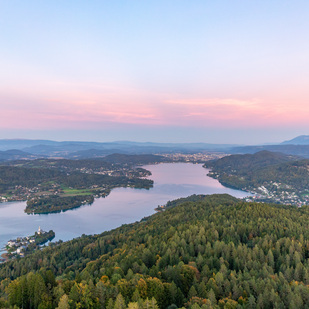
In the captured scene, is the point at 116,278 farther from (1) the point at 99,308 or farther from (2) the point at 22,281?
(2) the point at 22,281

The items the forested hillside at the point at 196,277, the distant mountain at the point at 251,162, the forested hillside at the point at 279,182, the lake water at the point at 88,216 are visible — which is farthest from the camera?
the distant mountain at the point at 251,162

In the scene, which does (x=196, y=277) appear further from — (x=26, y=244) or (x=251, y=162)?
(x=251, y=162)

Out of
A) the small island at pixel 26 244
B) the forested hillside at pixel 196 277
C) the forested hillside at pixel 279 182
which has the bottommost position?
the small island at pixel 26 244

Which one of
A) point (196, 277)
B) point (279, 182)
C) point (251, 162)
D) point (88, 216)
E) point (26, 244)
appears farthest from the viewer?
point (251, 162)

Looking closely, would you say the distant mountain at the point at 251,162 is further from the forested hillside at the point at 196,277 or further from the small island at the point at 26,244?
the forested hillside at the point at 196,277

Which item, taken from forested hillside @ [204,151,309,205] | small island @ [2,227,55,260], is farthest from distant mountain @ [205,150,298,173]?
small island @ [2,227,55,260]

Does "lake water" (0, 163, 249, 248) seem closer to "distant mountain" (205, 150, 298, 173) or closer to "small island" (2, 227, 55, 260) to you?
"small island" (2, 227, 55, 260)

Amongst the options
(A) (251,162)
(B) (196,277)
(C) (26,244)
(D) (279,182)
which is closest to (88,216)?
(C) (26,244)

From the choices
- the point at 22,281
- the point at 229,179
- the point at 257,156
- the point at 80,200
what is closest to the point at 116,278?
the point at 22,281

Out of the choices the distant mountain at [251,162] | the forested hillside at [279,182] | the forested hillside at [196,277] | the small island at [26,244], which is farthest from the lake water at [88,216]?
the distant mountain at [251,162]
